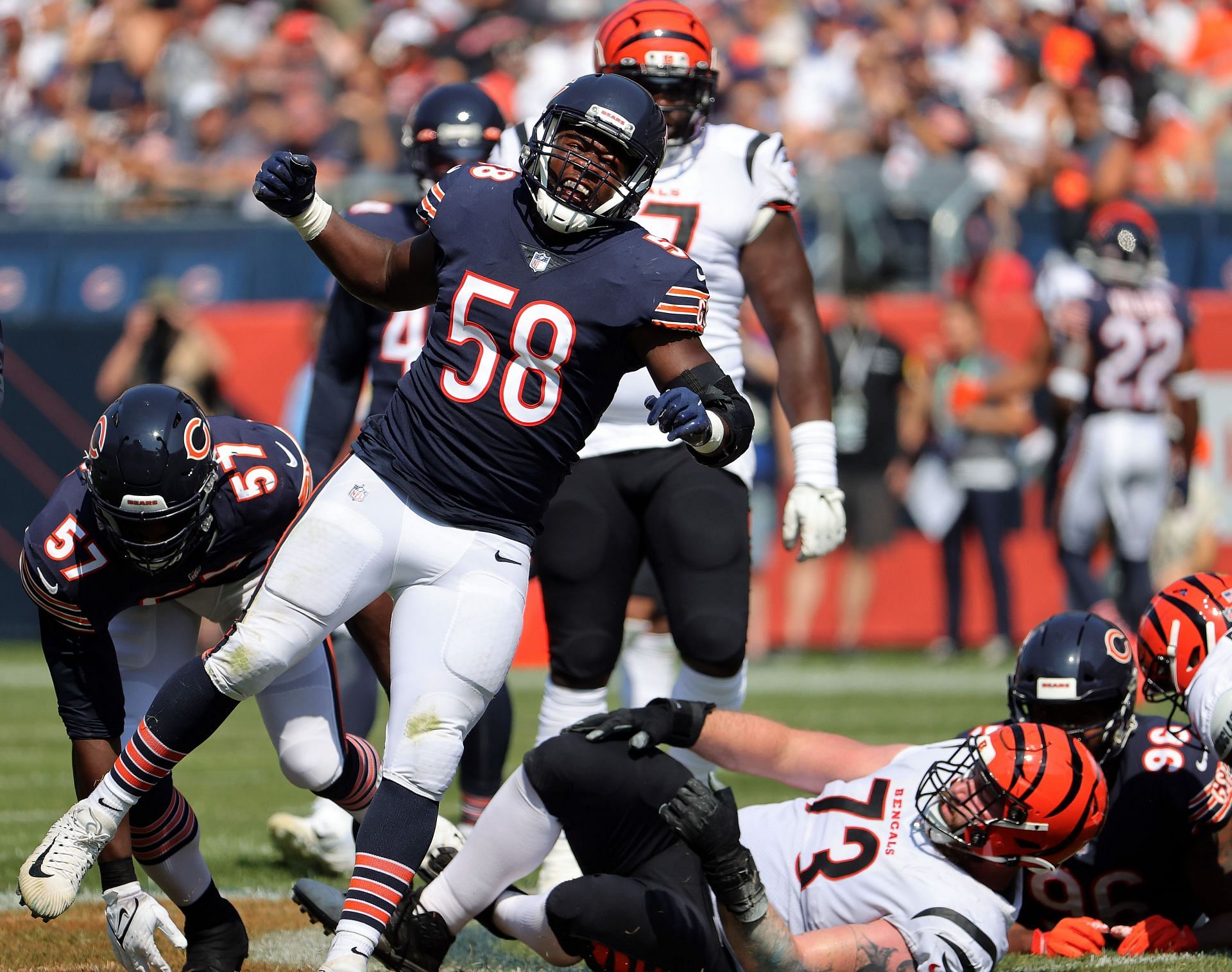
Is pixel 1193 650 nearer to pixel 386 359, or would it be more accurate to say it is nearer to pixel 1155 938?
pixel 1155 938

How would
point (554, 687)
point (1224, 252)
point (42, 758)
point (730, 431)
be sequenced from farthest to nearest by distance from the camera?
1. point (1224, 252)
2. point (42, 758)
3. point (554, 687)
4. point (730, 431)

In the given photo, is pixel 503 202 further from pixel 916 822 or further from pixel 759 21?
pixel 759 21

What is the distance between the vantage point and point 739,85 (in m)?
12.0

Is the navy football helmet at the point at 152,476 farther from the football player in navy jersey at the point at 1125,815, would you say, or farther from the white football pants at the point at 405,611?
the football player in navy jersey at the point at 1125,815

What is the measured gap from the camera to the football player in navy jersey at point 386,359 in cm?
491

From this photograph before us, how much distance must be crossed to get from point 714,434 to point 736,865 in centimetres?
81

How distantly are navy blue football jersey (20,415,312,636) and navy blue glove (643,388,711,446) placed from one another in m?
1.01

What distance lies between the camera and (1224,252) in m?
→ 11.1

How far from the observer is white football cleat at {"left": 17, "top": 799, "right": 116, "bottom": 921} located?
11.0 feet

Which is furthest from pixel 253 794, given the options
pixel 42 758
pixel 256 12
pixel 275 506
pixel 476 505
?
pixel 256 12

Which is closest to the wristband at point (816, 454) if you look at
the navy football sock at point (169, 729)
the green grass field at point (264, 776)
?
the green grass field at point (264, 776)

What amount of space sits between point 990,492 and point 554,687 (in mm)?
6158

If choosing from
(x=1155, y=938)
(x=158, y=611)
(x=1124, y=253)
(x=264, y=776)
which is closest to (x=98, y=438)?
(x=158, y=611)

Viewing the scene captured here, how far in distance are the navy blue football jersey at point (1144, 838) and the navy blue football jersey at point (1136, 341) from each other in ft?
15.1
